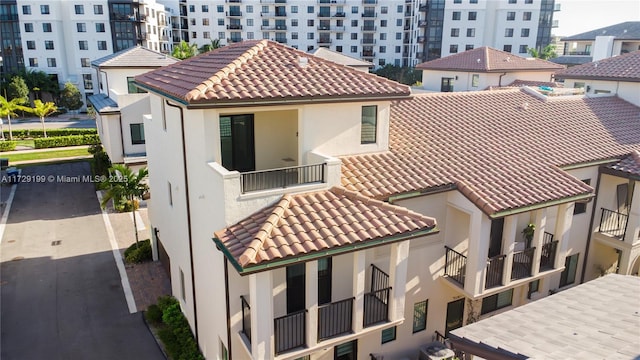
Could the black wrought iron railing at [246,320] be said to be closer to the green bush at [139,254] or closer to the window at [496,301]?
the window at [496,301]

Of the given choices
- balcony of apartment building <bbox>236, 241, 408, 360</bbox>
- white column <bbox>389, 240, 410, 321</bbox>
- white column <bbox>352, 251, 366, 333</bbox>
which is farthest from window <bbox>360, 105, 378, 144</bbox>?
white column <bbox>352, 251, 366, 333</bbox>

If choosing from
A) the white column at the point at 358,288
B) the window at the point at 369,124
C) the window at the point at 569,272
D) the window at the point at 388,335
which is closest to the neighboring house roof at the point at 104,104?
the window at the point at 369,124

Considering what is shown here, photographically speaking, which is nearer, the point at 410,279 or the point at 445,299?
the point at 410,279

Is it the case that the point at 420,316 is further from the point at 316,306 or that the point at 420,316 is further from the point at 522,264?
the point at 316,306

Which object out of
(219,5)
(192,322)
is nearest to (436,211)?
(192,322)

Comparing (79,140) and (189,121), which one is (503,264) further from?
(79,140)

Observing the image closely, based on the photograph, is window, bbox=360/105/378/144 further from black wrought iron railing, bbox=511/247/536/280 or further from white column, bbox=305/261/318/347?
black wrought iron railing, bbox=511/247/536/280

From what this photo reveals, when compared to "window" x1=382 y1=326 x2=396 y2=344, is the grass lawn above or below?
below
